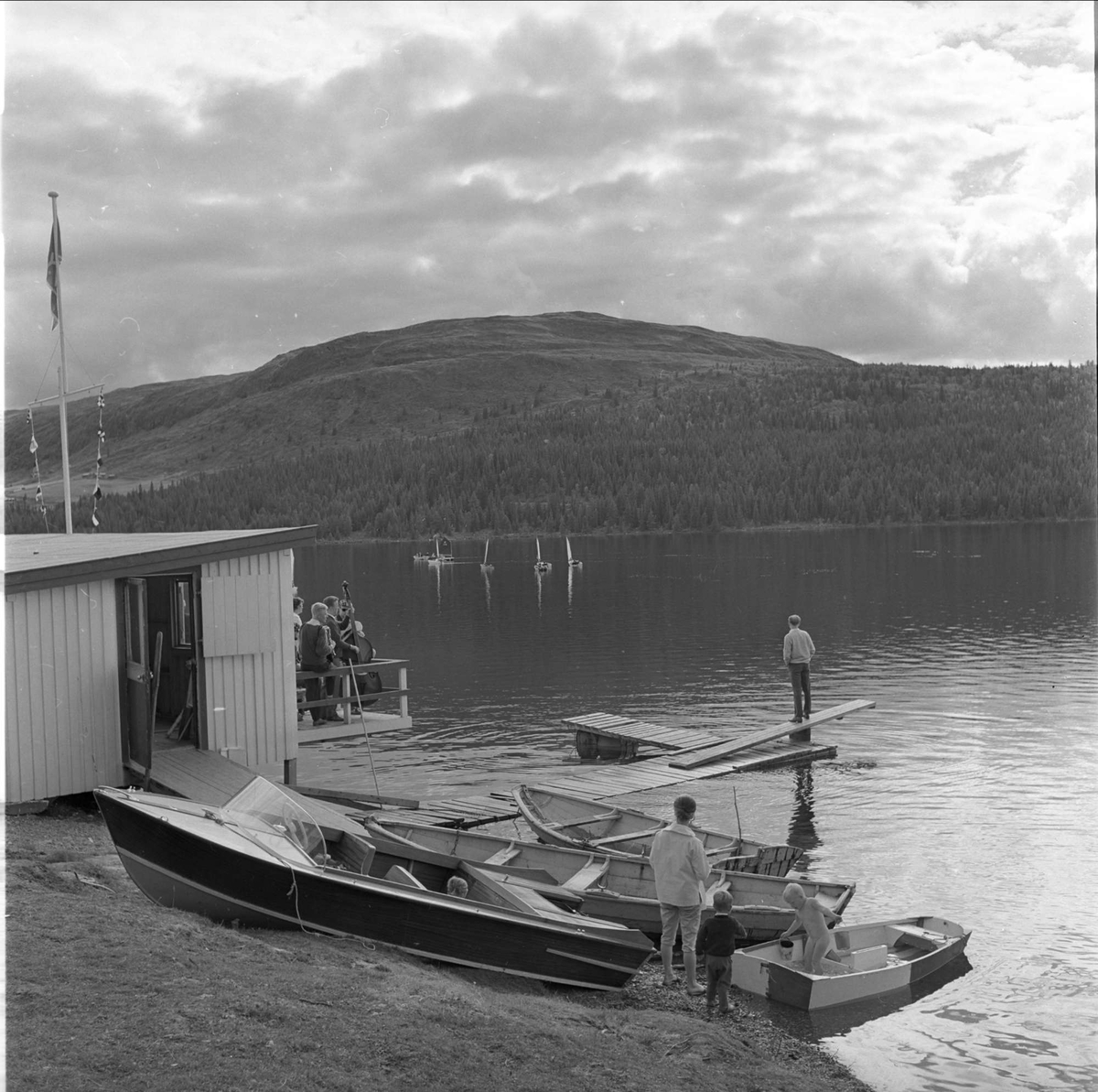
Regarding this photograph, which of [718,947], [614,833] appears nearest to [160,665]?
[614,833]

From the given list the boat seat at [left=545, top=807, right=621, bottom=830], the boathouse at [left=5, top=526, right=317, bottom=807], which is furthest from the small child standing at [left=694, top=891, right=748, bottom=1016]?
the boathouse at [left=5, top=526, right=317, bottom=807]

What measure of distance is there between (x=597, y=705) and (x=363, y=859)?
25244 millimetres

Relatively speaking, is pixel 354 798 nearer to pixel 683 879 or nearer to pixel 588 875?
pixel 588 875

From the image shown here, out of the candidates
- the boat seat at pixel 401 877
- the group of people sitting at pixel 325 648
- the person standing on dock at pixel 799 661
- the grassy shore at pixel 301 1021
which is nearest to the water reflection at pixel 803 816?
the person standing on dock at pixel 799 661

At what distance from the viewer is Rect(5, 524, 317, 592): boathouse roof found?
58.0 feet

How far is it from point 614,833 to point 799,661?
1182cm

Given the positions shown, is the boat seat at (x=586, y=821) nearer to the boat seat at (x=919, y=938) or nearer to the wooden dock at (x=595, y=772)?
the wooden dock at (x=595, y=772)

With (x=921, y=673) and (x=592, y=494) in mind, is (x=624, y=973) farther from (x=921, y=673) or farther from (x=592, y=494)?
(x=592, y=494)

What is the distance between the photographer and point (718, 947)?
537 inches

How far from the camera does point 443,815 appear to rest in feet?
70.8

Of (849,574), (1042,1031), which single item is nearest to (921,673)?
(1042,1031)

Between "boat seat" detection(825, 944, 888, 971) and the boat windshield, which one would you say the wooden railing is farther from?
"boat seat" detection(825, 944, 888, 971)

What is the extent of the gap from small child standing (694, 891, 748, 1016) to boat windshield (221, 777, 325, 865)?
441 centimetres

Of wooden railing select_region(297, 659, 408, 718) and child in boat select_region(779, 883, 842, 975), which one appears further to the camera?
wooden railing select_region(297, 659, 408, 718)
